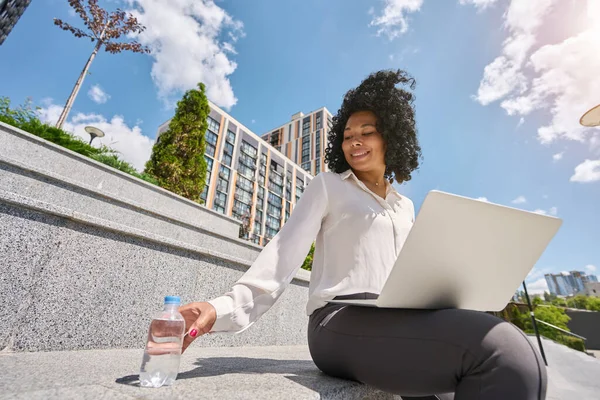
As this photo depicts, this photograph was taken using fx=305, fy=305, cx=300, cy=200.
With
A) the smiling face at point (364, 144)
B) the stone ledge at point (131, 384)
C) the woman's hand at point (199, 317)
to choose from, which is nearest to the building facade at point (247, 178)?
the smiling face at point (364, 144)

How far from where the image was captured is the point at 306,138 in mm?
62281

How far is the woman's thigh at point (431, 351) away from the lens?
710mm

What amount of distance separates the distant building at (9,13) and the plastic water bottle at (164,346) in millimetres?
1154

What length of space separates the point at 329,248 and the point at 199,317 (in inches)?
23.4

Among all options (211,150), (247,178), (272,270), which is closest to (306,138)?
(247,178)

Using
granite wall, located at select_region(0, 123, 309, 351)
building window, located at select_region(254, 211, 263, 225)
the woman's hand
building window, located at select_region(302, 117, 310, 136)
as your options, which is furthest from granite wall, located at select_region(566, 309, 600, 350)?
building window, located at select_region(302, 117, 310, 136)

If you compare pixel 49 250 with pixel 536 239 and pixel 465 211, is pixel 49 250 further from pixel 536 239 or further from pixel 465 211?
pixel 536 239

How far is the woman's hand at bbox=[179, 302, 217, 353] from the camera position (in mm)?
A: 851

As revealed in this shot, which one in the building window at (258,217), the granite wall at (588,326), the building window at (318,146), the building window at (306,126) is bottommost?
the granite wall at (588,326)

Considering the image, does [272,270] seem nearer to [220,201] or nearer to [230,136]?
[220,201]

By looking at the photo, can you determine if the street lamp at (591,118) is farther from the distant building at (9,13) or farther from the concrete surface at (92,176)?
the distant building at (9,13)

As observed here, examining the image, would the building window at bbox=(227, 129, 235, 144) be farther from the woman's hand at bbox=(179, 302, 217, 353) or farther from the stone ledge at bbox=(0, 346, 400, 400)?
the woman's hand at bbox=(179, 302, 217, 353)

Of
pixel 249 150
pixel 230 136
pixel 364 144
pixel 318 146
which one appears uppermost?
pixel 318 146

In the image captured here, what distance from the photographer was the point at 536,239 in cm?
91
